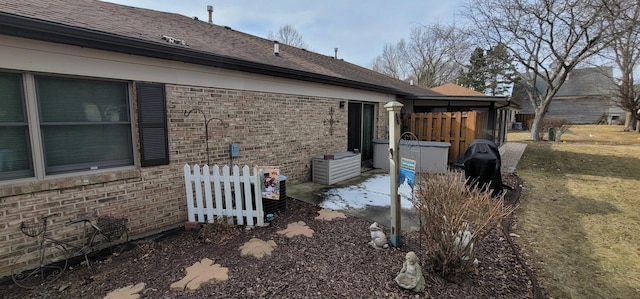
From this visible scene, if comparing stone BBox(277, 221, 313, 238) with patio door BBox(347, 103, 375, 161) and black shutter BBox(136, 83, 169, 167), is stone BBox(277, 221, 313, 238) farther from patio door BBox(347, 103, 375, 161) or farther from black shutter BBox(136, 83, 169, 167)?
patio door BBox(347, 103, 375, 161)

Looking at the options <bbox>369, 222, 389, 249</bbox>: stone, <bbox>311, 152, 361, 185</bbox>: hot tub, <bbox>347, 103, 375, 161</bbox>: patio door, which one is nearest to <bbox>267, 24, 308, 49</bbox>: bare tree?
<bbox>347, 103, 375, 161</bbox>: patio door

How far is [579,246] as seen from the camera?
162 inches

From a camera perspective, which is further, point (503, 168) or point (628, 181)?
point (503, 168)

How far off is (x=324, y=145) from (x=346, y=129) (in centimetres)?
108

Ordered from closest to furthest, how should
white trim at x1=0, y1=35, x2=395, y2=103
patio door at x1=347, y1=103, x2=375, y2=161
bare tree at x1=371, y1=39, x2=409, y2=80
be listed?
white trim at x1=0, y1=35, x2=395, y2=103 < patio door at x1=347, y1=103, x2=375, y2=161 < bare tree at x1=371, y1=39, x2=409, y2=80

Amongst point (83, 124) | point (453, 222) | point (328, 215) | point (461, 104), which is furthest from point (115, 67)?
point (461, 104)

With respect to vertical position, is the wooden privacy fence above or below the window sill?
above

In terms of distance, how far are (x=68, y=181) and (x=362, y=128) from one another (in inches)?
293

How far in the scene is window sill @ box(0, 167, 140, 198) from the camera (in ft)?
10.4

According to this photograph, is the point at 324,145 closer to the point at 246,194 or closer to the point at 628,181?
the point at 246,194

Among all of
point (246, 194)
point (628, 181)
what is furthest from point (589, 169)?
point (246, 194)

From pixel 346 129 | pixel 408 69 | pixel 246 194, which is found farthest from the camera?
pixel 408 69

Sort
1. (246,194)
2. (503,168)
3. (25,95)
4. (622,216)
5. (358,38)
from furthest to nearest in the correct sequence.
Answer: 1. (358,38)
2. (503,168)
3. (622,216)
4. (246,194)
5. (25,95)

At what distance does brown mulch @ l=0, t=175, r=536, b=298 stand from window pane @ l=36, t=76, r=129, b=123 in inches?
71.0
